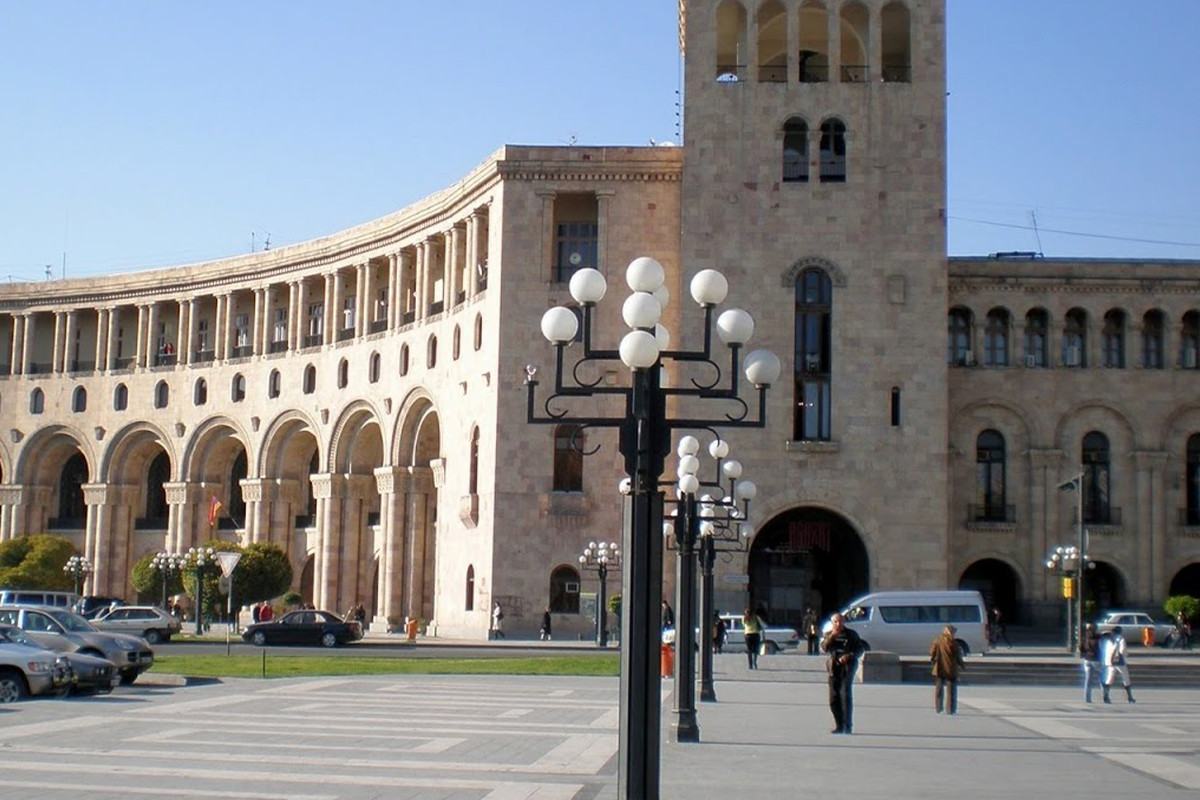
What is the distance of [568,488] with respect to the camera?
50.9m

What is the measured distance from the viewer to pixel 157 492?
70000mm

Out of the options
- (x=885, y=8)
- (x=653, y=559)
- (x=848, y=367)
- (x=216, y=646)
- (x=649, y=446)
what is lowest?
(x=216, y=646)

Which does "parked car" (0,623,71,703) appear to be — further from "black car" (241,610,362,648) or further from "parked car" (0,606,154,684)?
"black car" (241,610,362,648)

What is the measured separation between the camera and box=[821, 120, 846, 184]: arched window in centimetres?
5056

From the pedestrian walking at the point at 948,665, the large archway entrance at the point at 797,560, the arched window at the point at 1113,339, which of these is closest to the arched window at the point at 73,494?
the large archway entrance at the point at 797,560

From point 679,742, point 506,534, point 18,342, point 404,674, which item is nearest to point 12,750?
point 679,742

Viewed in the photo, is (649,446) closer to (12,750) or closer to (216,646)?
(12,750)

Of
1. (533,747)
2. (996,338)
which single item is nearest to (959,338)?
(996,338)

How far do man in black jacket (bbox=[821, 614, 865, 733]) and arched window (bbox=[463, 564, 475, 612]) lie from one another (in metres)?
32.6

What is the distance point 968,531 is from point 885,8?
17.6 m

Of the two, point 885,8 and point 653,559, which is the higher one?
point 885,8

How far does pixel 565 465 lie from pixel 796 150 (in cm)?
1253

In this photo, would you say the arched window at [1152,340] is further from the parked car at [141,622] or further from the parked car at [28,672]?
the parked car at [28,672]

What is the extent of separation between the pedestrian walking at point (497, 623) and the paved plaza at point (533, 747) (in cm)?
2133
